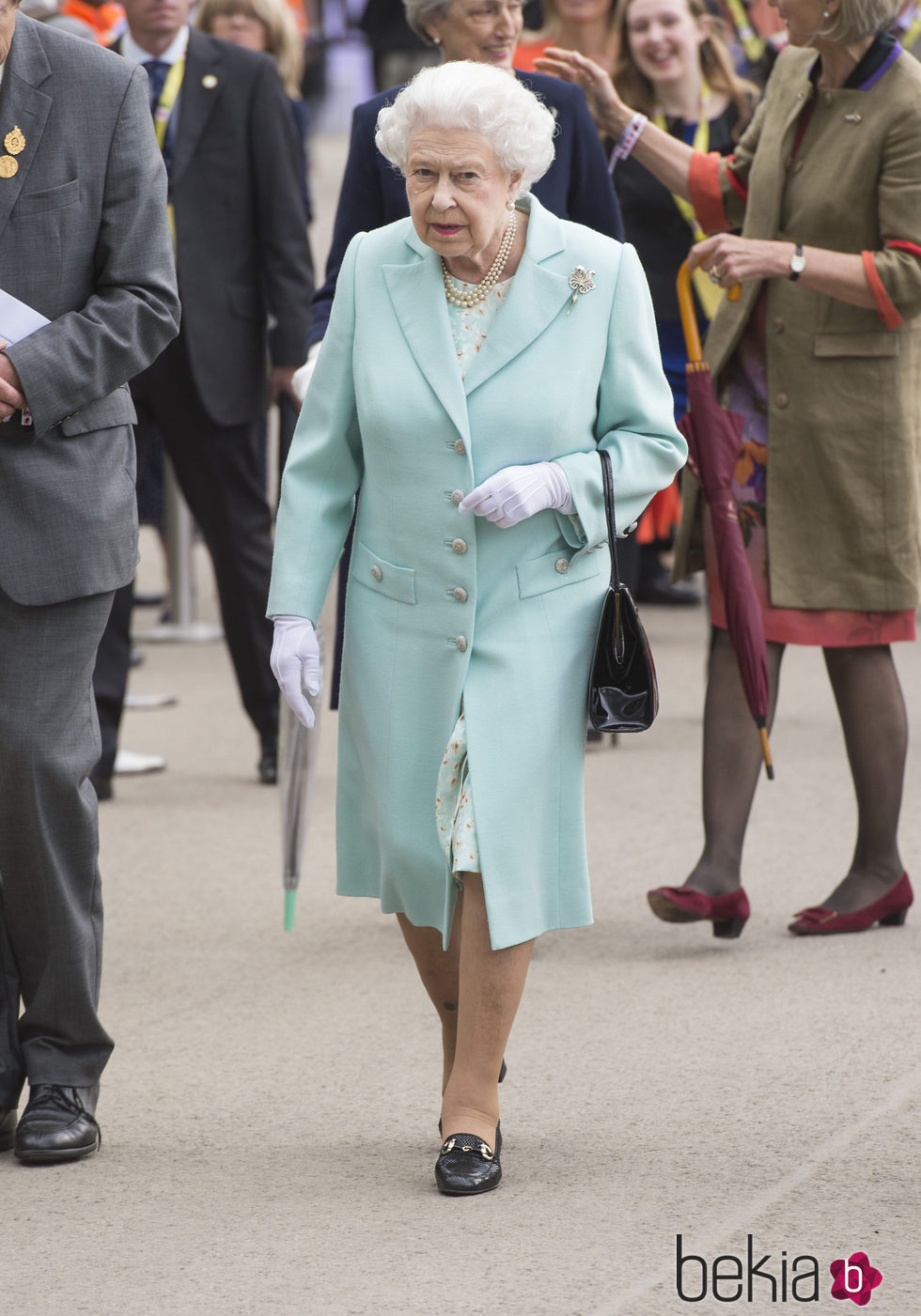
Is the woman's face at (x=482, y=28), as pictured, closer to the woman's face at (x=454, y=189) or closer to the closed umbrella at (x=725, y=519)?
the closed umbrella at (x=725, y=519)

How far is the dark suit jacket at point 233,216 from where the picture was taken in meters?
5.87

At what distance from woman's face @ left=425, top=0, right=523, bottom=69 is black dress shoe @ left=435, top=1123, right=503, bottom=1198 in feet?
7.37

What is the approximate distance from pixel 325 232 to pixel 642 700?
46.9 ft

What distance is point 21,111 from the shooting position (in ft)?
11.0

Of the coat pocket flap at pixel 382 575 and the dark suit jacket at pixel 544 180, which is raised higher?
the dark suit jacket at pixel 544 180

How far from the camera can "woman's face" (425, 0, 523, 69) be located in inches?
173

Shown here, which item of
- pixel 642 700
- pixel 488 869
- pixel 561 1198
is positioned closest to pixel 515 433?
pixel 642 700

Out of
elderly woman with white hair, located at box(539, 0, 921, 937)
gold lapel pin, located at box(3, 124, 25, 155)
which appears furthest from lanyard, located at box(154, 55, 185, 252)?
gold lapel pin, located at box(3, 124, 25, 155)

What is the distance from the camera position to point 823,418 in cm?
454

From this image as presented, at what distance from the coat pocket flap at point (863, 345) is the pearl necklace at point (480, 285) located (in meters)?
1.35

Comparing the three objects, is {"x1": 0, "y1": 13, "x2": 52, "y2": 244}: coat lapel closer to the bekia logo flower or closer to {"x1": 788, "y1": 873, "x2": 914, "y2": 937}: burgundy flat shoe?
the bekia logo flower

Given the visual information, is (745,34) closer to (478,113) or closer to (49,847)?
(478,113)

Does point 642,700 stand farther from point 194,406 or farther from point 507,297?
point 194,406

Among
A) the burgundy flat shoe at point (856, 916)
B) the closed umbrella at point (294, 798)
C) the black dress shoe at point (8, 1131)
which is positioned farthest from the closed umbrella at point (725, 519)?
the black dress shoe at point (8, 1131)
